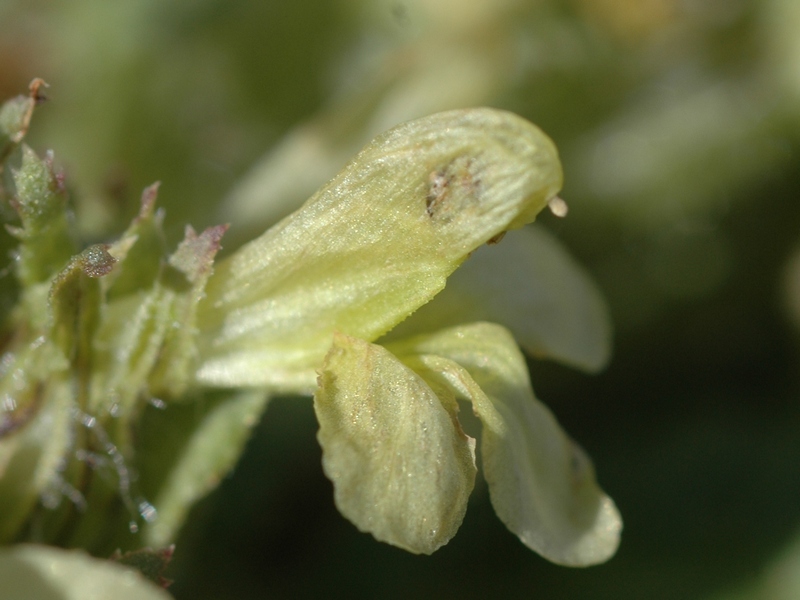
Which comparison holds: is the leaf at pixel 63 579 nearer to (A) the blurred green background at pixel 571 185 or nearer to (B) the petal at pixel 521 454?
(B) the petal at pixel 521 454

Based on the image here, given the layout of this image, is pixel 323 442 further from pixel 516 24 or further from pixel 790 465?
pixel 516 24

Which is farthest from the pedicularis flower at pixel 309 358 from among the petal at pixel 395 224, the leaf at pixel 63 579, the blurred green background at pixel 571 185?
the blurred green background at pixel 571 185

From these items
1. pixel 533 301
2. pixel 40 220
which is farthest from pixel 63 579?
pixel 533 301

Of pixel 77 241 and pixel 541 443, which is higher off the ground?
pixel 77 241

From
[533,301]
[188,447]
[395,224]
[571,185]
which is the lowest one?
[571,185]

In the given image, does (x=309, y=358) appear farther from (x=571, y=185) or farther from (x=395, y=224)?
(x=571, y=185)

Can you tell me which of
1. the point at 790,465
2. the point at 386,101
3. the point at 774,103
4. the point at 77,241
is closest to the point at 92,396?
the point at 77,241

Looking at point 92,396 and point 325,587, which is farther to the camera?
point 325,587
